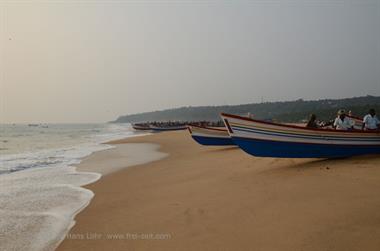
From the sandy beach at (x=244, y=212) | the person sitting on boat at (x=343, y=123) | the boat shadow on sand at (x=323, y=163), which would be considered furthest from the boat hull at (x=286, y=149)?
the person sitting on boat at (x=343, y=123)

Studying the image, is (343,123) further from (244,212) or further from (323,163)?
(244,212)

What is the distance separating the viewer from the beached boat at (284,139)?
1040 centimetres

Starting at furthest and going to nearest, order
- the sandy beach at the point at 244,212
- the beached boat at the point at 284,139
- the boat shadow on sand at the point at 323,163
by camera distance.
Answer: the beached boat at the point at 284,139, the boat shadow on sand at the point at 323,163, the sandy beach at the point at 244,212

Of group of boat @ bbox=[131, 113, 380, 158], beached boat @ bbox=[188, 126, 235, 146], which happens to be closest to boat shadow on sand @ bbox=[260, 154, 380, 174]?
group of boat @ bbox=[131, 113, 380, 158]

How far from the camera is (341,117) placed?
1227cm

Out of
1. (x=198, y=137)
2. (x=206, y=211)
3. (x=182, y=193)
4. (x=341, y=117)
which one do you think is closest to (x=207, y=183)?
(x=182, y=193)

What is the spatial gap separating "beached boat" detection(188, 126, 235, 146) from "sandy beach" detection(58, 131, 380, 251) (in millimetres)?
10494

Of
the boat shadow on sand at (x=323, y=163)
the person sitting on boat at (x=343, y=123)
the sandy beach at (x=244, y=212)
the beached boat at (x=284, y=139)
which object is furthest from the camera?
the person sitting on boat at (x=343, y=123)

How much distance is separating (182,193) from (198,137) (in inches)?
527

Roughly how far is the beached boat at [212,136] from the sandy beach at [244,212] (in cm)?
1049

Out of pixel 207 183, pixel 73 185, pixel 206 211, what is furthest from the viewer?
pixel 73 185

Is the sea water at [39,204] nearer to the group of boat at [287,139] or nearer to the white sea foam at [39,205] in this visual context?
the white sea foam at [39,205]

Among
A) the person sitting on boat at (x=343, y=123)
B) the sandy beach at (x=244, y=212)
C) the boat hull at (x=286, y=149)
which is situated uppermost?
the person sitting on boat at (x=343, y=123)

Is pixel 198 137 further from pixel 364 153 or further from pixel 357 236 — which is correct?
pixel 357 236
